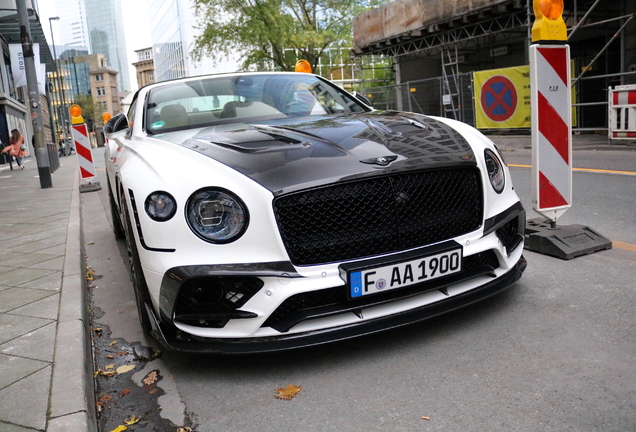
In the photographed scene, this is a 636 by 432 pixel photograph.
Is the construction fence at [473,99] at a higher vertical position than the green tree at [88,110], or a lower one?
lower

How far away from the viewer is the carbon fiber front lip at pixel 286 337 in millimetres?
2572

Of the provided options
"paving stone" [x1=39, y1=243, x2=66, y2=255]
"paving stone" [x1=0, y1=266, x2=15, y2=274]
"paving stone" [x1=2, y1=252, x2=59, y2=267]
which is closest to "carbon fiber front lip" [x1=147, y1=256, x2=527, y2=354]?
"paving stone" [x1=0, y1=266, x2=15, y2=274]

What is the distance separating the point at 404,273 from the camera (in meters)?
2.68

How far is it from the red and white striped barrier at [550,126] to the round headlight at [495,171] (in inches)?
38.1

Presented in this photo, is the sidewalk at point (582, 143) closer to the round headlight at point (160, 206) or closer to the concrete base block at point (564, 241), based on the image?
the concrete base block at point (564, 241)

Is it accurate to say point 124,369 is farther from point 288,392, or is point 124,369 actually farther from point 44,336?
point 288,392

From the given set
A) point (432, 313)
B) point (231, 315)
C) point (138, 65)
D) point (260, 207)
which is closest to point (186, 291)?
point (231, 315)

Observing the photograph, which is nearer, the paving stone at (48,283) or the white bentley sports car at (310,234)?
the white bentley sports car at (310,234)

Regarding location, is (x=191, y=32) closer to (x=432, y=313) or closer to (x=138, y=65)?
(x=432, y=313)

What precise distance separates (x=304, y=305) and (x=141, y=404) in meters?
0.80

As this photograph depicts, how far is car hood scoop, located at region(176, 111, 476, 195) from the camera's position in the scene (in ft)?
8.75

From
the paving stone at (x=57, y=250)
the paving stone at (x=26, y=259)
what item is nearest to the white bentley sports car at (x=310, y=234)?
the paving stone at (x=26, y=259)

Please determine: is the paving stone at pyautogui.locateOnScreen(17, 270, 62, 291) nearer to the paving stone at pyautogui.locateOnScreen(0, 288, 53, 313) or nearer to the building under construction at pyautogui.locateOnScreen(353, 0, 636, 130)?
the paving stone at pyautogui.locateOnScreen(0, 288, 53, 313)

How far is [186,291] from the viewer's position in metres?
2.57
